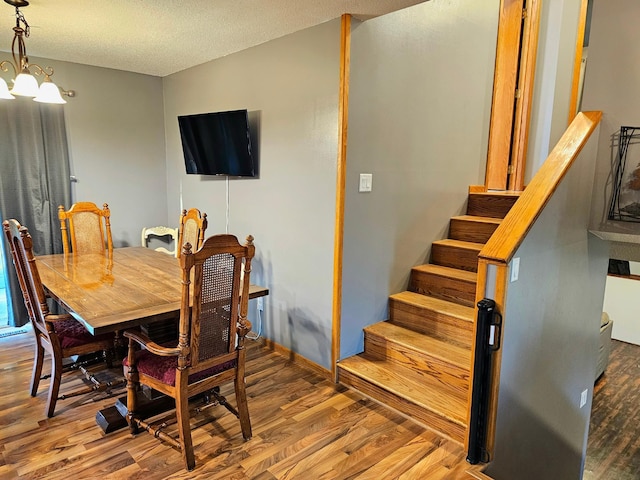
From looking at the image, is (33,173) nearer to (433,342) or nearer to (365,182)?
(365,182)

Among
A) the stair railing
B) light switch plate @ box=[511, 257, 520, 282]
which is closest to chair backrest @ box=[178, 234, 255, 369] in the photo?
the stair railing

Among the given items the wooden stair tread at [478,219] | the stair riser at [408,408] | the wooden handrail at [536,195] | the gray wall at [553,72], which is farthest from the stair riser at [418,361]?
the gray wall at [553,72]

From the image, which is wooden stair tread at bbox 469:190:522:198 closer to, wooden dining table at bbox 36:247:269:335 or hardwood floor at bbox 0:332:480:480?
hardwood floor at bbox 0:332:480:480

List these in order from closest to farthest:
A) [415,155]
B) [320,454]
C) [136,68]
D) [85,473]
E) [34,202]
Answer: [85,473] → [320,454] → [415,155] → [34,202] → [136,68]

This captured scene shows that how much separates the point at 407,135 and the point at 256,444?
2266 millimetres

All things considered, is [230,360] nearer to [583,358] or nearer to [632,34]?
[583,358]

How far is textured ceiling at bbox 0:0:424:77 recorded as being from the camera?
96.8 inches

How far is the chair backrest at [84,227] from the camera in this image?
11.6ft

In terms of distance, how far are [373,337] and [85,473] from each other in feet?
6.05

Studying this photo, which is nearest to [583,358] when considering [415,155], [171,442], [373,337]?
[373,337]

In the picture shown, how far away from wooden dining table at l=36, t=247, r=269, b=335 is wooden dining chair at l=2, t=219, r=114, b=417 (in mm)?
102

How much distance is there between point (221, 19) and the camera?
107 inches

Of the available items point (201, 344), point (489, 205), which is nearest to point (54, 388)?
point (201, 344)

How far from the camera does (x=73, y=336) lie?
8.25 feet
